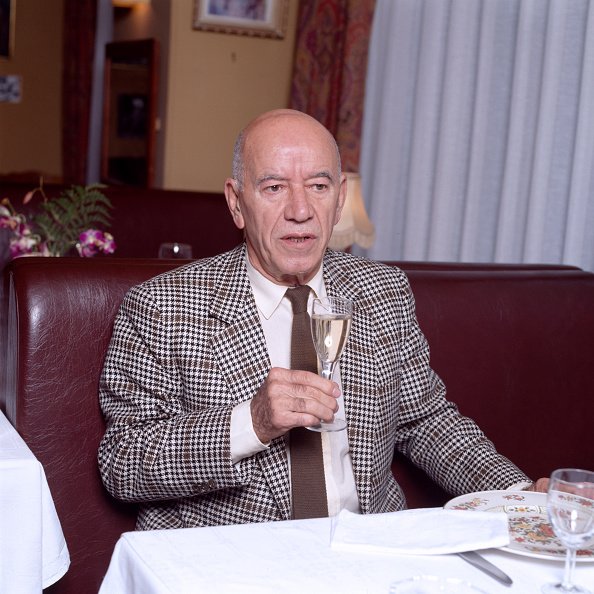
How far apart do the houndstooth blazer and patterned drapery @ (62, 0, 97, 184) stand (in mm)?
6484

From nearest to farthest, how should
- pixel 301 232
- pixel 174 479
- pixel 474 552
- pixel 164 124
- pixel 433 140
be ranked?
pixel 474 552 → pixel 174 479 → pixel 301 232 → pixel 433 140 → pixel 164 124

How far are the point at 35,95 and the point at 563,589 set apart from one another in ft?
28.9

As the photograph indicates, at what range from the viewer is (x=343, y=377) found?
2080mm

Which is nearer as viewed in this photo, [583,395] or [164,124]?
[583,395]

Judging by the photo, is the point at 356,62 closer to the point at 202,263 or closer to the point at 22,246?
the point at 22,246

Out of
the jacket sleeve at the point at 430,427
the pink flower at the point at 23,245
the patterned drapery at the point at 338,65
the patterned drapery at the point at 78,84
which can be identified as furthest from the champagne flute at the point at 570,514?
the patterned drapery at the point at 78,84

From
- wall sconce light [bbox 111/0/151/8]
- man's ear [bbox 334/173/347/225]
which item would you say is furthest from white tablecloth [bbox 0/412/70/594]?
wall sconce light [bbox 111/0/151/8]

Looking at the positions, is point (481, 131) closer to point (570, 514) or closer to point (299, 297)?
point (299, 297)

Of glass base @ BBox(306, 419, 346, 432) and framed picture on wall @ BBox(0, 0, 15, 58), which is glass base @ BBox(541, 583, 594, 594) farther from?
framed picture on wall @ BBox(0, 0, 15, 58)

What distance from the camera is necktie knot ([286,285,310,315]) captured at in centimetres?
208

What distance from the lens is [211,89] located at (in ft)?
21.2

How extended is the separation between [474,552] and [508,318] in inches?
54.4


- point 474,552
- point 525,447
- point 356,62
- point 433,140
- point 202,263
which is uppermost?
point 356,62

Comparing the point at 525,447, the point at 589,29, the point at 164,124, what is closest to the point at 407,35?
the point at 589,29
